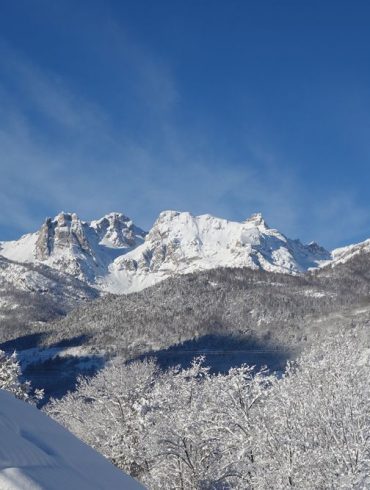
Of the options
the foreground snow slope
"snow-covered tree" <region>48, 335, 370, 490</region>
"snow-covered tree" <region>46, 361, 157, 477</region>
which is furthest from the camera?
"snow-covered tree" <region>46, 361, 157, 477</region>

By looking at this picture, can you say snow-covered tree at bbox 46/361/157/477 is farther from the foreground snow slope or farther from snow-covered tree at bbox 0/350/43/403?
the foreground snow slope

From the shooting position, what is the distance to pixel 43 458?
27.9 feet

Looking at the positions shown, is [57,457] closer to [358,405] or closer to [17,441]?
[17,441]

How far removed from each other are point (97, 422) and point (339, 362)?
22647 mm

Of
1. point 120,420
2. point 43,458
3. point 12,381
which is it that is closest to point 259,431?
point 43,458

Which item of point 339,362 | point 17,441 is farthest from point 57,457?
point 339,362

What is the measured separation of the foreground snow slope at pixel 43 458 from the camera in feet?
24.4

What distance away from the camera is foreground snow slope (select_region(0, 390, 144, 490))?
744 cm

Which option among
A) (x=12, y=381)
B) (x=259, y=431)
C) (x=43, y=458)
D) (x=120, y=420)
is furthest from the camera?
(x=12, y=381)

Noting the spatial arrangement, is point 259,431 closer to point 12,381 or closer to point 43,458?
point 43,458

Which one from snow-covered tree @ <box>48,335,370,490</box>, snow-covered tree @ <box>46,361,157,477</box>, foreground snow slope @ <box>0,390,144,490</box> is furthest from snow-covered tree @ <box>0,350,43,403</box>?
foreground snow slope @ <box>0,390,144,490</box>

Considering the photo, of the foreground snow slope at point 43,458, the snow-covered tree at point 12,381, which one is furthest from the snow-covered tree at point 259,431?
the snow-covered tree at point 12,381

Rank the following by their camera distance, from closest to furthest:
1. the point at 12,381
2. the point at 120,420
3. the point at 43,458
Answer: the point at 43,458, the point at 120,420, the point at 12,381

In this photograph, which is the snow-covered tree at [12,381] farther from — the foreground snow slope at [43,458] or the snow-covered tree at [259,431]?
the foreground snow slope at [43,458]
